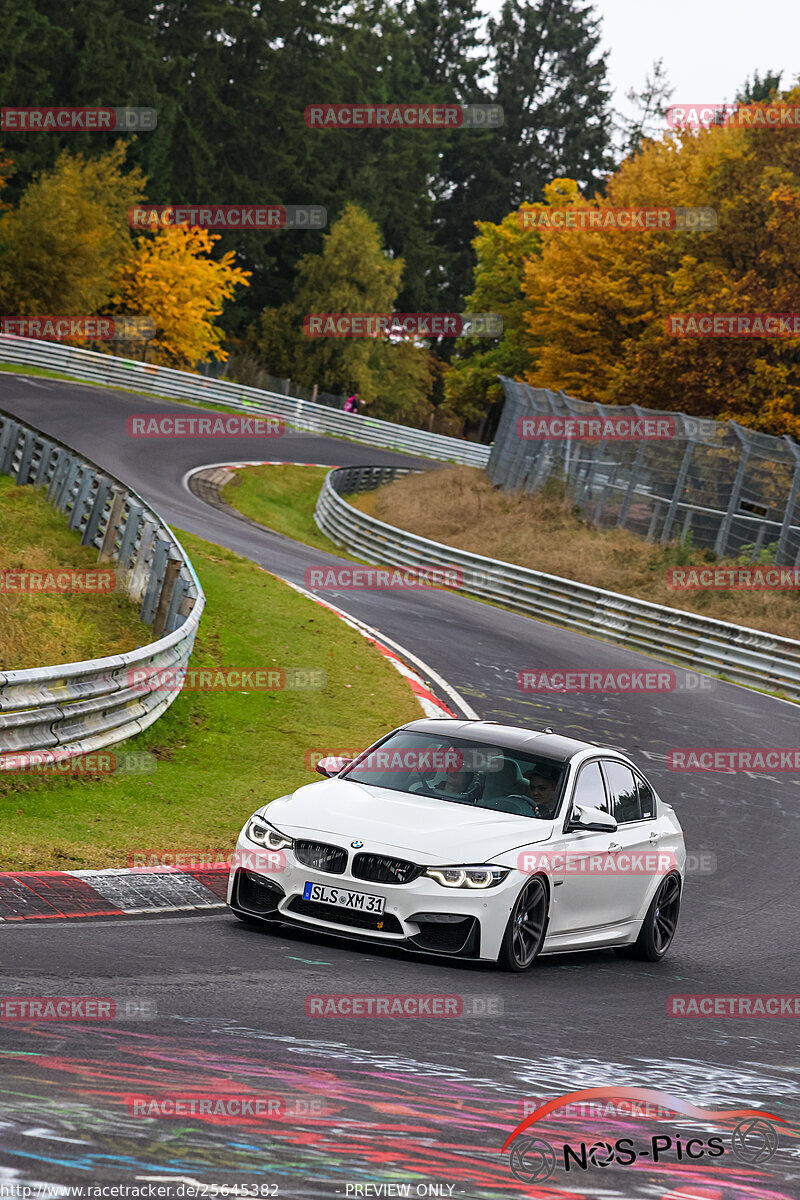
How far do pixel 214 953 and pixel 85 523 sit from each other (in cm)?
1484

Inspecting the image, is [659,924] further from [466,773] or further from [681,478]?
[681,478]

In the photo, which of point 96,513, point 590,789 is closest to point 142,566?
point 96,513

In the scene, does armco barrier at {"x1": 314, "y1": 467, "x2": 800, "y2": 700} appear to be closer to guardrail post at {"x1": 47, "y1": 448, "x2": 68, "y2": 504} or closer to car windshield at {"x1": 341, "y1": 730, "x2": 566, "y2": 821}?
guardrail post at {"x1": 47, "y1": 448, "x2": 68, "y2": 504}

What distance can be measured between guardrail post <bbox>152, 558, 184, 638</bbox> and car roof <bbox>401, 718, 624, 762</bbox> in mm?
8153

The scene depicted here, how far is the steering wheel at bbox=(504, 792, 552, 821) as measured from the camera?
934 cm

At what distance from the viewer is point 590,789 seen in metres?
9.96

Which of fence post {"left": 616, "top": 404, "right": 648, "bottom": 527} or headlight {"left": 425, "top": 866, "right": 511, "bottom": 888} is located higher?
fence post {"left": 616, "top": 404, "right": 648, "bottom": 527}

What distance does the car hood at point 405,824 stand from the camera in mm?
8461

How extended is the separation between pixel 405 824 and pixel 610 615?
20666 mm

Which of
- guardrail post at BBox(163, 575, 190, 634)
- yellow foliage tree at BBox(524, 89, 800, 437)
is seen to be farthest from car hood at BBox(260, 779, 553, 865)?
yellow foliage tree at BBox(524, 89, 800, 437)

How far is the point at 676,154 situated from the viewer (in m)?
52.5

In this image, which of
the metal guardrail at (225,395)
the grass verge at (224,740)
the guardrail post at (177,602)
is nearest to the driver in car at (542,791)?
the grass verge at (224,740)

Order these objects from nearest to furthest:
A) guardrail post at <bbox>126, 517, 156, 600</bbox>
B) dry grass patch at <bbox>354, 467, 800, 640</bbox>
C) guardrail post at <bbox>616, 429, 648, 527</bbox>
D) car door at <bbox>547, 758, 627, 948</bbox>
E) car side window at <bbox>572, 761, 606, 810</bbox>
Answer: car door at <bbox>547, 758, 627, 948</bbox>
car side window at <bbox>572, 761, 606, 810</bbox>
guardrail post at <bbox>126, 517, 156, 600</bbox>
dry grass patch at <bbox>354, 467, 800, 640</bbox>
guardrail post at <bbox>616, 429, 648, 527</bbox>

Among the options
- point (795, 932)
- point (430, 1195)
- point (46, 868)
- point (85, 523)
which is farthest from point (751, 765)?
point (430, 1195)
